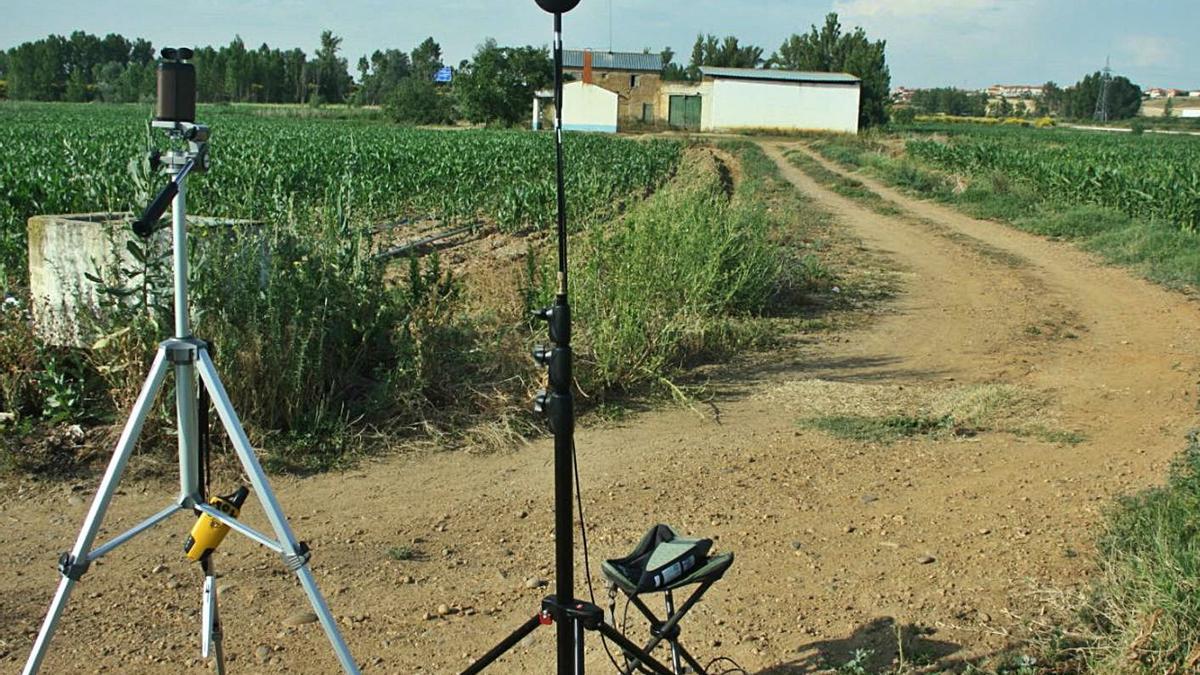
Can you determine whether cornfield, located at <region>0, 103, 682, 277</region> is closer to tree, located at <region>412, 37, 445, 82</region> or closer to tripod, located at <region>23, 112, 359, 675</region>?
tripod, located at <region>23, 112, 359, 675</region>

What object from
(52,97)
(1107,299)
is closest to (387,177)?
(1107,299)

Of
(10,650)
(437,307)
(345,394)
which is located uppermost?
(437,307)

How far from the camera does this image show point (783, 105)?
213 ft

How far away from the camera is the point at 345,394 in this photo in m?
6.02

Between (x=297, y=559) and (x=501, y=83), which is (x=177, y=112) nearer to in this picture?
(x=297, y=559)

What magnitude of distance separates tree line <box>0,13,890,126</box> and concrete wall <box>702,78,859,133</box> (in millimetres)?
4326

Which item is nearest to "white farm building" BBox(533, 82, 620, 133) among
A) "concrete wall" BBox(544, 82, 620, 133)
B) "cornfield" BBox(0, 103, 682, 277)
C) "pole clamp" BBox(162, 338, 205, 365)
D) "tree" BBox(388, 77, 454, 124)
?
"concrete wall" BBox(544, 82, 620, 133)

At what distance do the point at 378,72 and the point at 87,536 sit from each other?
116 m

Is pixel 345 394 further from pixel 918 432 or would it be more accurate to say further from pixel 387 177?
pixel 387 177

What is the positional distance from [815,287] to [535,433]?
5.51m

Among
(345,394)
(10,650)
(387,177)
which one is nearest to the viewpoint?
(10,650)

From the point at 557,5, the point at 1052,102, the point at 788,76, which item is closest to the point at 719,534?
the point at 557,5

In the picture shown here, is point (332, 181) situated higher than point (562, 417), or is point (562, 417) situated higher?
point (332, 181)

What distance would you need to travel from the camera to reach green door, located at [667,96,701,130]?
69812 millimetres
